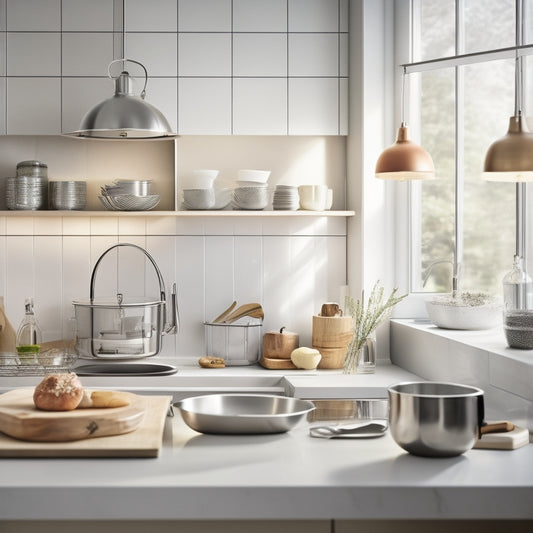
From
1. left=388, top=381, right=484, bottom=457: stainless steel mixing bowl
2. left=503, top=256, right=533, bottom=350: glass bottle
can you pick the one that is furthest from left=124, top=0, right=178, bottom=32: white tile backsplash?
left=388, top=381, right=484, bottom=457: stainless steel mixing bowl

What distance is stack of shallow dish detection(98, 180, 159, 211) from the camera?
3453 millimetres

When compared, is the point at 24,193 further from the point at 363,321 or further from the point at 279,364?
the point at 363,321

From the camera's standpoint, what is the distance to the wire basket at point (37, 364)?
3.12 metres

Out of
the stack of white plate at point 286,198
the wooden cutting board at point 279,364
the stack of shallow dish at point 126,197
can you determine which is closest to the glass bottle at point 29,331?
the stack of shallow dish at point 126,197

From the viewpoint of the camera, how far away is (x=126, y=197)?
345 centimetres

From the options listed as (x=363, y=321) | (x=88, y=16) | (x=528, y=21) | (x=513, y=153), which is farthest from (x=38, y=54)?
(x=513, y=153)

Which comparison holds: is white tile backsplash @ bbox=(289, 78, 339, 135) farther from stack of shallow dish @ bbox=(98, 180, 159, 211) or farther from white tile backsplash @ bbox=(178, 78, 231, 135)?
stack of shallow dish @ bbox=(98, 180, 159, 211)

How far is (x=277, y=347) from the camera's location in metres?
3.46

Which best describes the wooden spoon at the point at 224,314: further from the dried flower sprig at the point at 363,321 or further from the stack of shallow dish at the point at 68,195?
the stack of shallow dish at the point at 68,195

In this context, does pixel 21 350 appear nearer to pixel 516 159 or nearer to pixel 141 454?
pixel 141 454

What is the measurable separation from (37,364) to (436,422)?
1.98 m

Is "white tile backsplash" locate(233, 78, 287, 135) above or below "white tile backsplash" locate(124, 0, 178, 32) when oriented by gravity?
below

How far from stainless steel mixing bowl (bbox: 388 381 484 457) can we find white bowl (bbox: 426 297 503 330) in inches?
52.8

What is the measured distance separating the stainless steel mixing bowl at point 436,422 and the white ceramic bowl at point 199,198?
2006 mm
